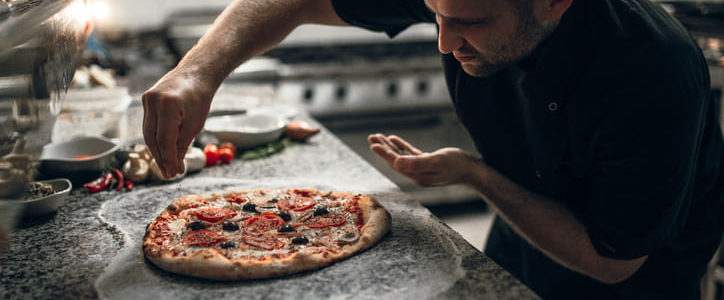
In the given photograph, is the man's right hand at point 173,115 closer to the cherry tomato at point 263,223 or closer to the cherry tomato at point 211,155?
the cherry tomato at point 263,223

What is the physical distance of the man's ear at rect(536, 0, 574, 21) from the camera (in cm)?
120

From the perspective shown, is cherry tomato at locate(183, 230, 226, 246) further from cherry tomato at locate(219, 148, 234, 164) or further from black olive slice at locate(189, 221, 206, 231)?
cherry tomato at locate(219, 148, 234, 164)

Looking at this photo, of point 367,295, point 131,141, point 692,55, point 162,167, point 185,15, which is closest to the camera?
point 367,295

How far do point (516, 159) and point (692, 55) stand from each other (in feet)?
1.79

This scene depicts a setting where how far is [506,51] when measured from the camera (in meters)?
1.28

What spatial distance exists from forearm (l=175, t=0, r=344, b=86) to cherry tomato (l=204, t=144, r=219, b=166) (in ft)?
1.33

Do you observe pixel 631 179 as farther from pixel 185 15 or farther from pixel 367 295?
pixel 185 15

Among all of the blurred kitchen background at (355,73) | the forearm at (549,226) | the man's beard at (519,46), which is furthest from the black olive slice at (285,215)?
the blurred kitchen background at (355,73)

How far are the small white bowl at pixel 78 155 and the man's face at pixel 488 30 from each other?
1131mm

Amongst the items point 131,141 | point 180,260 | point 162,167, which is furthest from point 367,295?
point 131,141

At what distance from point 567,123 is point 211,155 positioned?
1154 mm

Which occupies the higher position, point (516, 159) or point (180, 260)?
point (180, 260)

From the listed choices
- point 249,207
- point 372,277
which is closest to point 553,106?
point 372,277

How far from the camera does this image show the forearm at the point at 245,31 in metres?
A: 1.48
